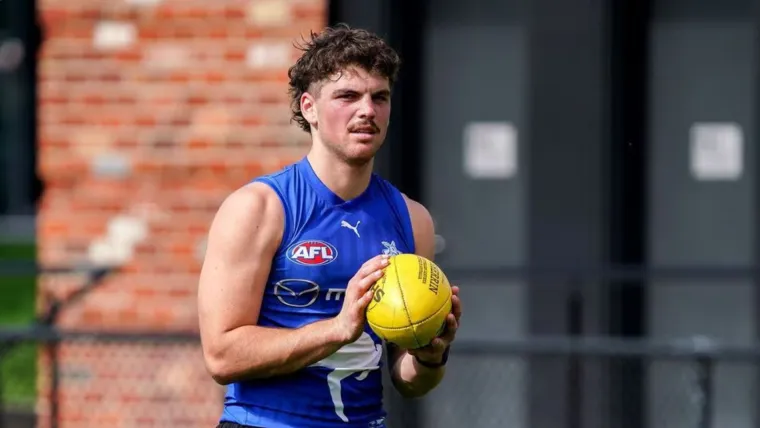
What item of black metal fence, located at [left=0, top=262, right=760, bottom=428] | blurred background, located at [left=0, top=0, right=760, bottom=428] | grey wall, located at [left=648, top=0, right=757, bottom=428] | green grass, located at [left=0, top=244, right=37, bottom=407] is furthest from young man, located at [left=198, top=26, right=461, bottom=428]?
grey wall, located at [left=648, top=0, right=757, bottom=428]

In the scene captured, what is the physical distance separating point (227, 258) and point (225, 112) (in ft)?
14.2

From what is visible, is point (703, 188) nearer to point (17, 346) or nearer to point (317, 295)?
point (17, 346)

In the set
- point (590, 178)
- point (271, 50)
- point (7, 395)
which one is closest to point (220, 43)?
point (271, 50)

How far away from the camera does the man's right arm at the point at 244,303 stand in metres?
4.52

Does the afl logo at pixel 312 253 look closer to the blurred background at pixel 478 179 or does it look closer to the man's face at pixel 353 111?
the man's face at pixel 353 111

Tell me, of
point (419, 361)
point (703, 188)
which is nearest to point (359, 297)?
point (419, 361)

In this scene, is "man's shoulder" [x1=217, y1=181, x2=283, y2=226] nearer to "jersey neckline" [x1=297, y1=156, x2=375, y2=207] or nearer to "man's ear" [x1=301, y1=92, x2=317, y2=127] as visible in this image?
"jersey neckline" [x1=297, y1=156, x2=375, y2=207]

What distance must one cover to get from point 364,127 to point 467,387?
191 inches

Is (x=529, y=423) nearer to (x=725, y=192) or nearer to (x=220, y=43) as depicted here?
(x=725, y=192)

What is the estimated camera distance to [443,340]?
4691 millimetres

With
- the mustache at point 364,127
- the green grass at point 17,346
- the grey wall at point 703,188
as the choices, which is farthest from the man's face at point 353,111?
→ the grey wall at point 703,188

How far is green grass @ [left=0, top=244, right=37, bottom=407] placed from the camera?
11409mm

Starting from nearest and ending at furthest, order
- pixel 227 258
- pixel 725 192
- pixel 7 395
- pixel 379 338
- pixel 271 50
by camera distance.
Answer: pixel 227 258 < pixel 379 338 < pixel 271 50 < pixel 725 192 < pixel 7 395

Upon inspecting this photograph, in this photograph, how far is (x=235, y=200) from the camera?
4.62 metres
